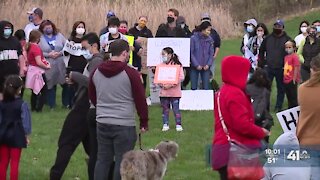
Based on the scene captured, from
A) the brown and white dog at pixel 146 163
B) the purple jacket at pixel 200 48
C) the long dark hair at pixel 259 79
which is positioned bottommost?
the brown and white dog at pixel 146 163

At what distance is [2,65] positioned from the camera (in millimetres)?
15148

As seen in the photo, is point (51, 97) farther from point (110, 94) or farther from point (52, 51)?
point (110, 94)

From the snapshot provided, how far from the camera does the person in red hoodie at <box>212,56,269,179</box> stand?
7.40 m

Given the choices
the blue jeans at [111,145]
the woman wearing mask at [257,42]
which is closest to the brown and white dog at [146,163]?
the blue jeans at [111,145]

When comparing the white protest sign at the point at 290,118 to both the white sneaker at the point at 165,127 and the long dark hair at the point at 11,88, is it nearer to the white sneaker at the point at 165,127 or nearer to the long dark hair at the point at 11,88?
the long dark hair at the point at 11,88

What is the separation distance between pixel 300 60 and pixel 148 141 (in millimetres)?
5090

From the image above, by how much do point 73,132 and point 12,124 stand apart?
757 mm

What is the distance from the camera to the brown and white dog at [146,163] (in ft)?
27.9

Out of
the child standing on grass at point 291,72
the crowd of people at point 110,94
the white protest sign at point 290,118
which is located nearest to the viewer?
the crowd of people at point 110,94

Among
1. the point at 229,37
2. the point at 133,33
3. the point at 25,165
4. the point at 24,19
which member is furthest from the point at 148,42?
the point at 229,37

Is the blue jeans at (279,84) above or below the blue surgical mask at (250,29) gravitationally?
below

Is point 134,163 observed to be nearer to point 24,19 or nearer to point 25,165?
point 25,165

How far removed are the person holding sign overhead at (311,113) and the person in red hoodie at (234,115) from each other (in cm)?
76

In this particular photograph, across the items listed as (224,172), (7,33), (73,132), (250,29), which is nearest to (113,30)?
(7,33)
